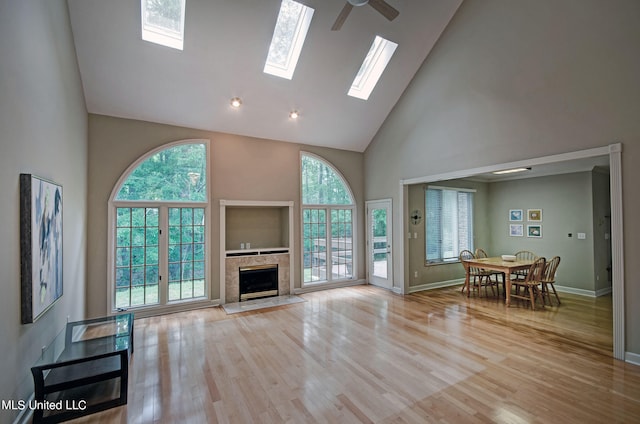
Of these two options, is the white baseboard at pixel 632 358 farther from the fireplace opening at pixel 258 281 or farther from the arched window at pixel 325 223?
the fireplace opening at pixel 258 281

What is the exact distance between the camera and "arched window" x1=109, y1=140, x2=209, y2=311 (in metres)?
4.88

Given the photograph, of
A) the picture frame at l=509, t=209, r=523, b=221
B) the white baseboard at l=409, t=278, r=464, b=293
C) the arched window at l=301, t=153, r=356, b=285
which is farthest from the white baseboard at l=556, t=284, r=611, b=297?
the arched window at l=301, t=153, r=356, b=285

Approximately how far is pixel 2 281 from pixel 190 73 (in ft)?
11.9

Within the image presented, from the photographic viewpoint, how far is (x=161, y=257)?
16.8 ft

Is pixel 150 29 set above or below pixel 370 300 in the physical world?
above

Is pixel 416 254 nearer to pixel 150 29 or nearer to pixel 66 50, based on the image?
pixel 150 29

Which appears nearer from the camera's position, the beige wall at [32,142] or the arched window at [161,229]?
the beige wall at [32,142]

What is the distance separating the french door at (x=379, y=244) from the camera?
6.64 metres

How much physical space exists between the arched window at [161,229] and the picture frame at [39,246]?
68.4 inches

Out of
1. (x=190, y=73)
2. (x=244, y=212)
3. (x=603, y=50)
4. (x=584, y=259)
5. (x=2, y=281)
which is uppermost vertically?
(x=190, y=73)

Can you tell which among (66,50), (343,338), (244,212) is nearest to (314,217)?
(244,212)

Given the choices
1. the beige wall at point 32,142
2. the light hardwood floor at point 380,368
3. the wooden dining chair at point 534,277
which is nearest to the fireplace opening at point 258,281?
the light hardwood floor at point 380,368

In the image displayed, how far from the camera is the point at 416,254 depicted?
6547mm

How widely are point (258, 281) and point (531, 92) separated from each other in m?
5.56
